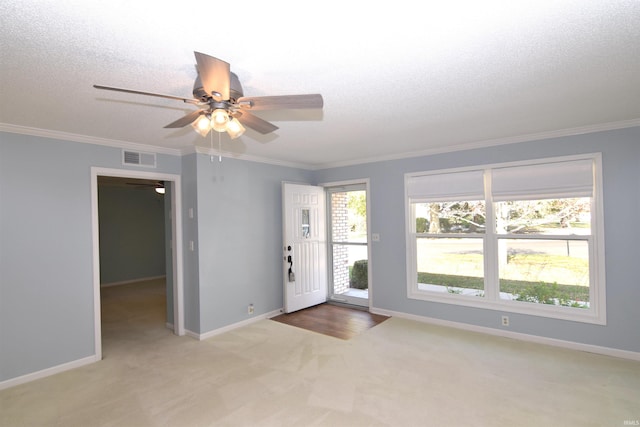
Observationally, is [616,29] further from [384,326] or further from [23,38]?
[384,326]

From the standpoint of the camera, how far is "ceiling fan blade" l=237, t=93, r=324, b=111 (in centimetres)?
178

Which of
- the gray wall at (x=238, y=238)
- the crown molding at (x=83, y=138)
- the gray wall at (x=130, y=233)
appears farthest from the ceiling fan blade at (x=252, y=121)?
the gray wall at (x=130, y=233)

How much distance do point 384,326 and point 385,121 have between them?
276 centimetres

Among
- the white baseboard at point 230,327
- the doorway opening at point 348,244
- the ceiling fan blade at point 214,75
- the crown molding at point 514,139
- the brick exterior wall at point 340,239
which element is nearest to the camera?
the ceiling fan blade at point 214,75

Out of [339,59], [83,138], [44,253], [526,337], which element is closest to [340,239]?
[526,337]

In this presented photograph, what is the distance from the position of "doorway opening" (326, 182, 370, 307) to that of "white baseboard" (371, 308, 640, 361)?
75 centimetres

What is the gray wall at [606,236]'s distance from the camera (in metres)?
3.35

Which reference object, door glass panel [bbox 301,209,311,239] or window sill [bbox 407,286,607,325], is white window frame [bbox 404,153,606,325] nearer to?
window sill [bbox 407,286,607,325]

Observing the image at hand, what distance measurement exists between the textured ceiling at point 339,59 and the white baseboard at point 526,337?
93.0 inches

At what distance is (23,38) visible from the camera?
1623 millimetres

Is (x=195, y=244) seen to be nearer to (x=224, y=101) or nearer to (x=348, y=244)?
(x=348, y=244)

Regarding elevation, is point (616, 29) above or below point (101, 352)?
above

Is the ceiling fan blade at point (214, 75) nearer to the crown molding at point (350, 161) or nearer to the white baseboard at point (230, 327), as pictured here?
the crown molding at point (350, 161)

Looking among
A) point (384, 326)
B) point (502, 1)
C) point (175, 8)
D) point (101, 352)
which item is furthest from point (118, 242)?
point (502, 1)
